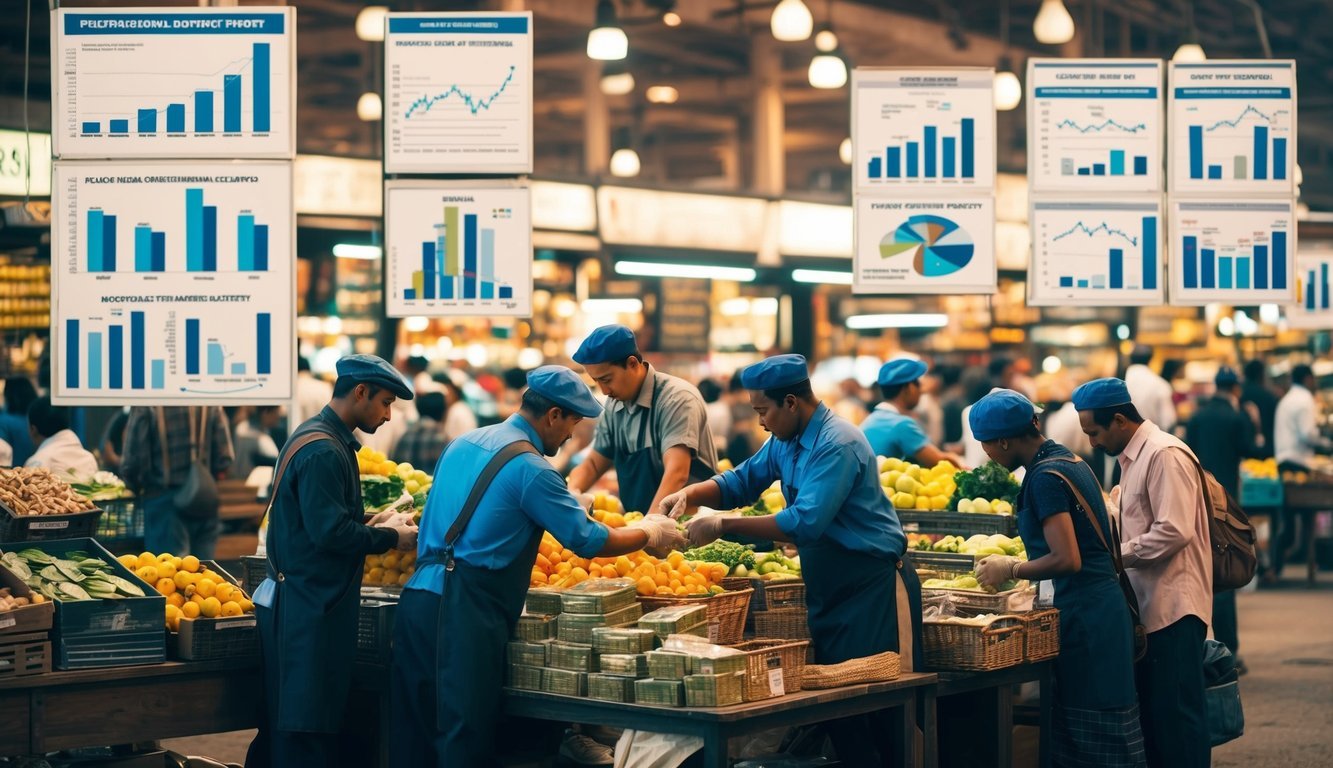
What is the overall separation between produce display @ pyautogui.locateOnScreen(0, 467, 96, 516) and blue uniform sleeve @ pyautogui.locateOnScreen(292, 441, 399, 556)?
1.46 m

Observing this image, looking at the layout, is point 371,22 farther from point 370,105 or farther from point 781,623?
point 781,623

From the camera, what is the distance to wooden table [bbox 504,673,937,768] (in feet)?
16.5

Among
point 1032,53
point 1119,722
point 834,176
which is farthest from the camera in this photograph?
point 834,176

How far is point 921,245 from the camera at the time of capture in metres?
8.66

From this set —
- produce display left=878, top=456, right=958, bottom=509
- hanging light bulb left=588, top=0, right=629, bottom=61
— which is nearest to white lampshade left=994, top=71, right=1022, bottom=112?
hanging light bulb left=588, top=0, right=629, bottom=61

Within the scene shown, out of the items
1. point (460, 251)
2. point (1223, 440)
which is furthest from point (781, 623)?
point (1223, 440)

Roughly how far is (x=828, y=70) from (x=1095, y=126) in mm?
7155

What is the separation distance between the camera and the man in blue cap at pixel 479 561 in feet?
18.2

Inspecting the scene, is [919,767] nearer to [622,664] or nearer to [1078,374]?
[622,664]

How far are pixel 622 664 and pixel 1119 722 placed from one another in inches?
84.0

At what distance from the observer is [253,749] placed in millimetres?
6203

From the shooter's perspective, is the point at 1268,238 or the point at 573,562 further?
the point at 1268,238

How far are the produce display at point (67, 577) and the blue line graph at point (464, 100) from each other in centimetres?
264

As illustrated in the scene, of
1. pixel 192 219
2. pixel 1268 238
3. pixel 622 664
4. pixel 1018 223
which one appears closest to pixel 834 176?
pixel 1018 223
